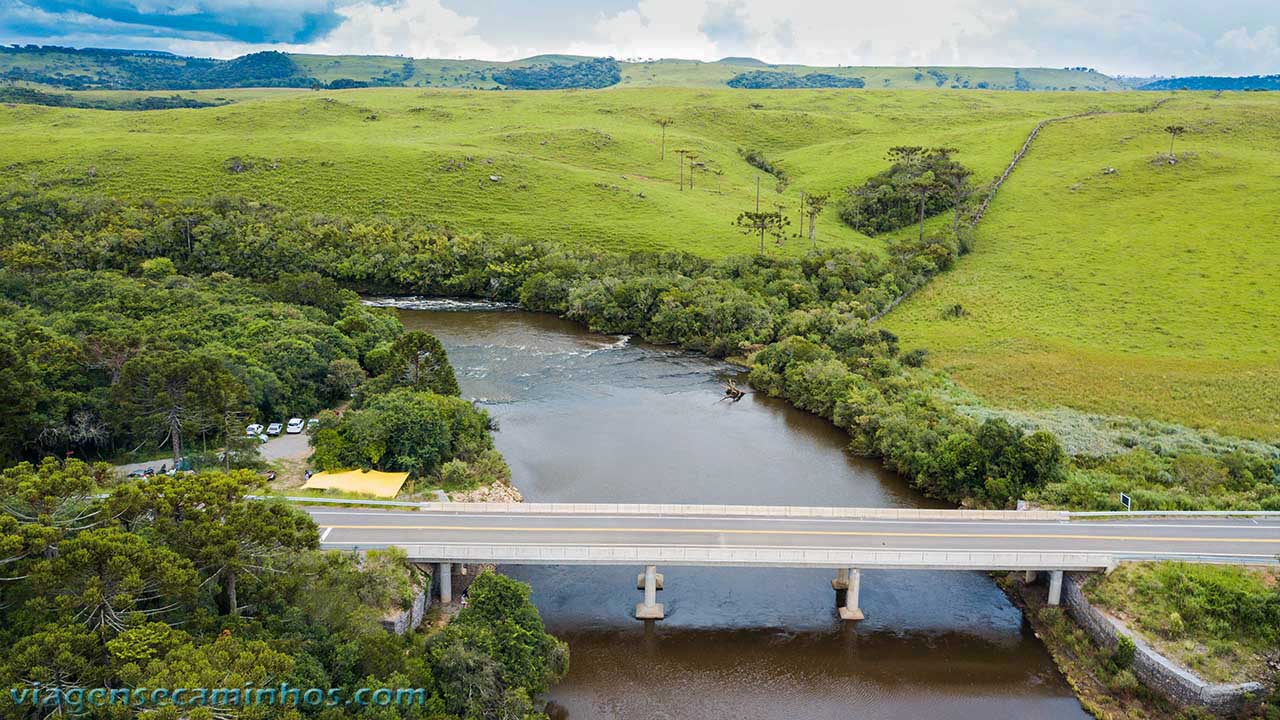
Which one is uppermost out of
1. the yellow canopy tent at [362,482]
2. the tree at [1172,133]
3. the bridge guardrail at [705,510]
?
the tree at [1172,133]

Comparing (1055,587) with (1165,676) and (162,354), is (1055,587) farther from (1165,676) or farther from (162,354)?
(162,354)

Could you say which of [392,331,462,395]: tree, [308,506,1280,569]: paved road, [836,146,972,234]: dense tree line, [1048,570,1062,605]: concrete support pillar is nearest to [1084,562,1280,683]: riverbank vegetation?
[308,506,1280,569]: paved road

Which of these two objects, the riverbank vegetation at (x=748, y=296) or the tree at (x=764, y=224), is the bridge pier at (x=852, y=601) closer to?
the riverbank vegetation at (x=748, y=296)

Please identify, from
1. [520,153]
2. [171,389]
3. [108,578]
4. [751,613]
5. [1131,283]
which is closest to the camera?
[108,578]

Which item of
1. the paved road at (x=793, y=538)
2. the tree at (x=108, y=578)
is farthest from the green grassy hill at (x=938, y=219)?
the tree at (x=108, y=578)

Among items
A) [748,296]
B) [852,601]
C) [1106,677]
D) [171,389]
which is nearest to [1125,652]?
[1106,677]

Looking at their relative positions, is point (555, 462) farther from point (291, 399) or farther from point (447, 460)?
point (291, 399)
